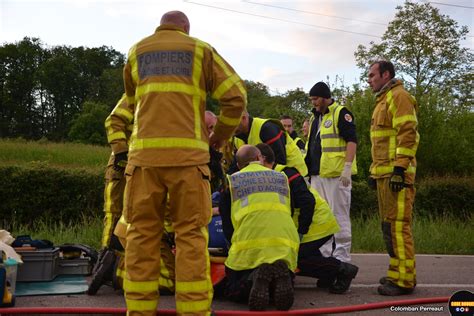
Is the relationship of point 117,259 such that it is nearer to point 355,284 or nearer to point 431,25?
point 355,284

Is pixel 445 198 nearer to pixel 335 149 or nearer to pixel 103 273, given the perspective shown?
pixel 335 149

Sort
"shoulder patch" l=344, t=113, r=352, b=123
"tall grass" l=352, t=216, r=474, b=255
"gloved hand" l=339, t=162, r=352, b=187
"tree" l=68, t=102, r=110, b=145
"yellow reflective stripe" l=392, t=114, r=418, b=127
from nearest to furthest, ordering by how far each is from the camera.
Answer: "yellow reflective stripe" l=392, t=114, r=418, b=127 → "gloved hand" l=339, t=162, r=352, b=187 → "shoulder patch" l=344, t=113, r=352, b=123 → "tall grass" l=352, t=216, r=474, b=255 → "tree" l=68, t=102, r=110, b=145

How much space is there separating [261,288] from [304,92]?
55.9 metres

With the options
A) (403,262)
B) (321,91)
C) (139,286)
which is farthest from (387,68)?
(139,286)

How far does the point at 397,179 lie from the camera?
5090 mm

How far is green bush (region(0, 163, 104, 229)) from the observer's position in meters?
9.30

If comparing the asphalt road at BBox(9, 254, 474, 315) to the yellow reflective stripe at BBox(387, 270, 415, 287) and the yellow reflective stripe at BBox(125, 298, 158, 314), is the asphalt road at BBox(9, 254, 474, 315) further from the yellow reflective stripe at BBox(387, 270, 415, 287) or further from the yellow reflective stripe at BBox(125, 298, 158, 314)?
the yellow reflective stripe at BBox(125, 298, 158, 314)

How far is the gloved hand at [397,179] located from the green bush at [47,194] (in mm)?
5833

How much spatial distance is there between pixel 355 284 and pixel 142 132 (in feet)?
9.84

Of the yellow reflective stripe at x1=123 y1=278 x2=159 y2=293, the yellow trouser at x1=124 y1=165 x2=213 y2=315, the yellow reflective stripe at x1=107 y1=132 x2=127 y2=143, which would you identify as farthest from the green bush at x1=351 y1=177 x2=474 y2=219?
the yellow reflective stripe at x1=123 y1=278 x2=159 y2=293

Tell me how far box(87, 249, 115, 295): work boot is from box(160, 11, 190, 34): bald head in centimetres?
209

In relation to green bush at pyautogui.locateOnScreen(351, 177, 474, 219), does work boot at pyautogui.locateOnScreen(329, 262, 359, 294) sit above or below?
below

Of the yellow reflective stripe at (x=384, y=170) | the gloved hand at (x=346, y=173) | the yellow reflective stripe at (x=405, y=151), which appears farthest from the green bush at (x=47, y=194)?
the yellow reflective stripe at (x=405, y=151)

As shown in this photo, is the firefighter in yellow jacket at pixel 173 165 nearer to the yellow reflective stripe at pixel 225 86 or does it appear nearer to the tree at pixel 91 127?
the yellow reflective stripe at pixel 225 86
